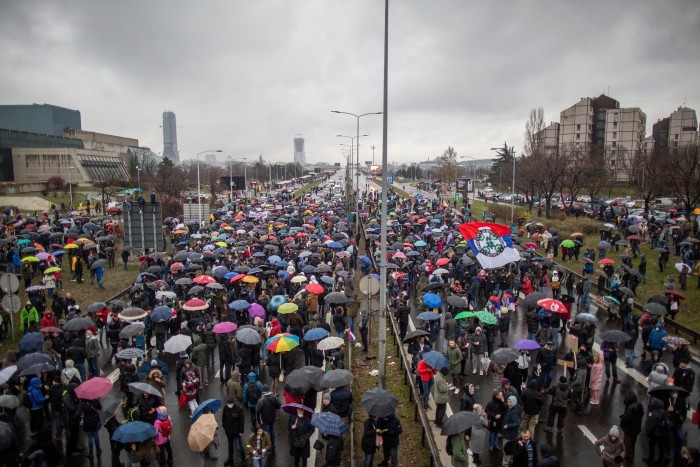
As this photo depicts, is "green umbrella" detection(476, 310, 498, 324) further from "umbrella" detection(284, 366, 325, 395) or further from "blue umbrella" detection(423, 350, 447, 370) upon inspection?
"umbrella" detection(284, 366, 325, 395)

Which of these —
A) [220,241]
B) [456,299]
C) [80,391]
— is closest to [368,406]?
[80,391]

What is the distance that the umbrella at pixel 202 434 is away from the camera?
26.3ft

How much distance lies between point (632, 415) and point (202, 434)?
7636mm

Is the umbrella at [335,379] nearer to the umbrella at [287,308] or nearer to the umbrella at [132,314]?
the umbrella at [287,308]

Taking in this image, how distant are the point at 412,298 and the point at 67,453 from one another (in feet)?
50.0

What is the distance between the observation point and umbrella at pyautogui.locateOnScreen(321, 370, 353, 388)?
964 cm

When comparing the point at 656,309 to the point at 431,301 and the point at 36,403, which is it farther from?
the point at 36,403

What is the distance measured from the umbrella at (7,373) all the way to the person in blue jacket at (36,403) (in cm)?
43

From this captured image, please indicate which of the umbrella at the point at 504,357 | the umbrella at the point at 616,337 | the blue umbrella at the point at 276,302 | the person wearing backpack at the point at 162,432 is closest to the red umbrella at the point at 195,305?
the blue umbrella at the point at 276,302

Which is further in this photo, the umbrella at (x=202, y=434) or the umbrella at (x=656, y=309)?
the umbrella at (x=656, y=309)

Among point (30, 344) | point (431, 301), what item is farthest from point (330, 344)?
point (30, 344)

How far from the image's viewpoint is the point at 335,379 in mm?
9742

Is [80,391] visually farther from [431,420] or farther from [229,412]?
[431,420]

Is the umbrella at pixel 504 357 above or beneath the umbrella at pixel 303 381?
above
